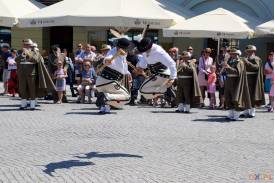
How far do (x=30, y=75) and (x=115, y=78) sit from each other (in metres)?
4.33

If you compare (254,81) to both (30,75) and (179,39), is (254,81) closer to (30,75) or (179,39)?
(30,75)

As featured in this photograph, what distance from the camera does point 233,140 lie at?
34.7 feet

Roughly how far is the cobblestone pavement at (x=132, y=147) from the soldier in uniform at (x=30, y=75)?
474 mm

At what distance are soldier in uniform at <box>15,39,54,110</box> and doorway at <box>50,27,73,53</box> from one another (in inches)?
455

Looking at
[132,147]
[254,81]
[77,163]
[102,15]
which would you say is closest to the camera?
[77,163]

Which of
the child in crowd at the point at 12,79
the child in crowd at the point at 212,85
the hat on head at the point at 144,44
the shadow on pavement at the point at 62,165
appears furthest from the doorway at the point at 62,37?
the shadow on pavement at the point at 62,165

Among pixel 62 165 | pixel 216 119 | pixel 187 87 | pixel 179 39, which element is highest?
pixel 179 39

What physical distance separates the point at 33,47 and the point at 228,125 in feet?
16.3

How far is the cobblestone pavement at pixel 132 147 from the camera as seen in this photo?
7547mm

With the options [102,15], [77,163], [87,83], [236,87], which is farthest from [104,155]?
[102,15]

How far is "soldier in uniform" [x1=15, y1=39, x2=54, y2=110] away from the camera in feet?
47.6

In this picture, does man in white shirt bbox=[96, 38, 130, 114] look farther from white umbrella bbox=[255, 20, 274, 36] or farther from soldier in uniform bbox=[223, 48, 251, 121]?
white umbrella bbox=[255, 20, 274, 36]

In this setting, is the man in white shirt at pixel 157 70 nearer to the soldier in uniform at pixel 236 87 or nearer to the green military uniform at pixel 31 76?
the soldier in uniform at pixel 236 87

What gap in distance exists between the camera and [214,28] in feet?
58.0
